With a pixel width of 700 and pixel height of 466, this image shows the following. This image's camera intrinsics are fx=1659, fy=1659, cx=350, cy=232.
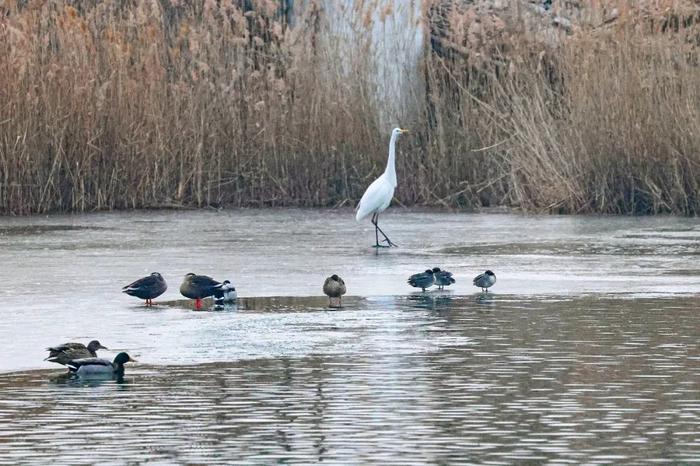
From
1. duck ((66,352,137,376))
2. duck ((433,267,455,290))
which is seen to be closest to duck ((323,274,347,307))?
duck ((433,267,455,290))

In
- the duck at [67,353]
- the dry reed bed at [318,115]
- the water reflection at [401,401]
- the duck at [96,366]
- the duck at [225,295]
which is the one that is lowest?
the water reflection at [401,401]

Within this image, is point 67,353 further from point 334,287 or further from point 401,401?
point 334,287

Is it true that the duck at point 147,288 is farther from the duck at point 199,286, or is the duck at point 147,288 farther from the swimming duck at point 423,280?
the swimming duck at point 423,280

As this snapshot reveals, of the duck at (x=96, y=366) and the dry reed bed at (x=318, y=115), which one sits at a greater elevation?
the dry reed bed at (x=318, y=115)

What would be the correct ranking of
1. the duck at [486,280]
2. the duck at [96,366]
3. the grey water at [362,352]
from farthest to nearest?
the duck at [486,280] < the duck at [96,366] < the grey water at [362,352]

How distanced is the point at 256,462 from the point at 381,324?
3926mm

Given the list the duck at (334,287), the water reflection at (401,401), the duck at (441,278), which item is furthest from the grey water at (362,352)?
the duck at (441,278)

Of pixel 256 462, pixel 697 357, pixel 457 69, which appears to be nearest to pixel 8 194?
pixel 457 69

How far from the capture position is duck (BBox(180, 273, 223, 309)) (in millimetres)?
10977

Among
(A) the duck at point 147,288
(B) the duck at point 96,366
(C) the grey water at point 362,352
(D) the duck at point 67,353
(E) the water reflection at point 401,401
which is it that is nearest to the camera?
(E) the water reflection at point 401,401

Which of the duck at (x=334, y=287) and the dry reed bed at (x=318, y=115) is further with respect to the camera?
the dry reed bed at (x=318, y=115)

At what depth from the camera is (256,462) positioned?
239 inches

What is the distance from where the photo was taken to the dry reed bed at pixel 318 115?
1833 centimetres

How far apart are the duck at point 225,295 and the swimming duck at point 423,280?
1258mm
